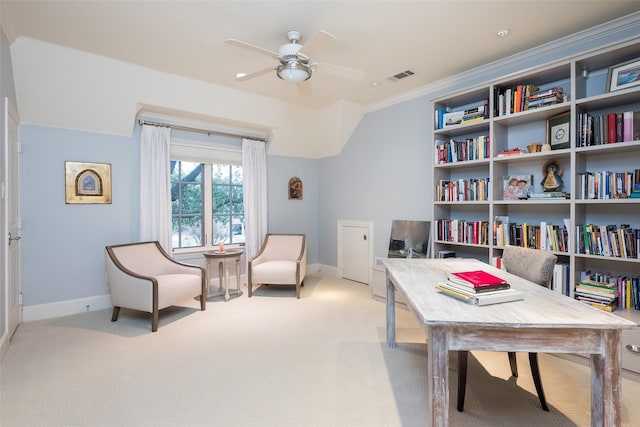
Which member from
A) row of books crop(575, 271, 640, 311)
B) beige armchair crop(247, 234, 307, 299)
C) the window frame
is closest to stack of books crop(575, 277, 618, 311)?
row of books crop(575, 271, 640, 311)

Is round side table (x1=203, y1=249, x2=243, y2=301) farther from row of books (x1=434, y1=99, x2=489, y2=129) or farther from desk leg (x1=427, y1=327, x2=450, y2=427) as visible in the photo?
desk leg (x1=427, y1=327, x2=450, y2=427)

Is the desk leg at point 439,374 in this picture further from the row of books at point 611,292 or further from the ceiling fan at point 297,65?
the ceiling fan at point 297,65

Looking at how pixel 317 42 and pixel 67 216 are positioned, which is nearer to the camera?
pixel 317 42

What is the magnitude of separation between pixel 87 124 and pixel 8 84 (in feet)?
2.60

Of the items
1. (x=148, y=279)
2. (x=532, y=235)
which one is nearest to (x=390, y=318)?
(x=532, y=235)

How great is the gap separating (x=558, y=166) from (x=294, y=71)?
2550 mm

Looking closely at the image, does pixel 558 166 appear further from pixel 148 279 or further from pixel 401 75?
pixel 148 279

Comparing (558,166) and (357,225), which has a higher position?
(558,166)

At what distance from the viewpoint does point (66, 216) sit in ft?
11.7

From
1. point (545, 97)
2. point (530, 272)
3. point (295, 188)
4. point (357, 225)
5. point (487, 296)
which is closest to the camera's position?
point (487, 296)

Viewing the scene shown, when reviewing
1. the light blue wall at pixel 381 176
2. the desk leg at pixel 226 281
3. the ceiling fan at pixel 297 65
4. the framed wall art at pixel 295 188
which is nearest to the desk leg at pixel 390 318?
the light blue wall at pixel 381 176

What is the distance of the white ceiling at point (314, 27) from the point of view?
2441mm

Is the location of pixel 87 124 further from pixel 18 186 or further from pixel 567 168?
pixel 567 168

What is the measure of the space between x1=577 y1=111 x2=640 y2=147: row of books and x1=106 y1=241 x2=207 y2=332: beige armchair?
12.8ft
